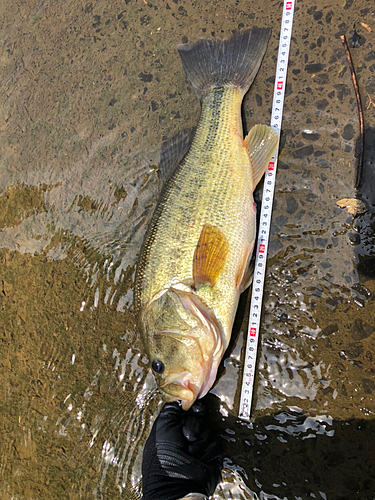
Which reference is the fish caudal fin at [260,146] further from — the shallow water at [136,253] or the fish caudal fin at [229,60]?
the fish caudal fin at [229,60]

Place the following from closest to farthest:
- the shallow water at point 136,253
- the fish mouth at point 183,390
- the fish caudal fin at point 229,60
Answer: the fish mouth at point 183,390 < the shallow water at point 136,253 < the fish caudal fin at point 229,60

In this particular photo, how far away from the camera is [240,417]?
2.40 meters

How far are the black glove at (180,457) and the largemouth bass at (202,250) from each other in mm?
306

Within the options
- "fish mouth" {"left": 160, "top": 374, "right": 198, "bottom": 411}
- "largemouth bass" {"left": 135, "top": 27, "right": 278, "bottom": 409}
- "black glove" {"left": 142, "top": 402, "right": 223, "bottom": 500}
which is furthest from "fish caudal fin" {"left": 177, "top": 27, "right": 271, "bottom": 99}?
"black glove" {"left": 142, "top": 402, "right": 223, "bottom": 500}

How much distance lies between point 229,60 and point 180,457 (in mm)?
2871

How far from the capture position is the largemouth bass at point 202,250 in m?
2.01

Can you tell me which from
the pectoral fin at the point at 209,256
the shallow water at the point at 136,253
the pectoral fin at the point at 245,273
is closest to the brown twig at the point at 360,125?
the shallow water at the point at 136,253

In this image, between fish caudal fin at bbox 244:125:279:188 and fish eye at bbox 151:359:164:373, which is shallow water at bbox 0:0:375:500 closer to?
fish caudal fin at bbox 244:125:279:188

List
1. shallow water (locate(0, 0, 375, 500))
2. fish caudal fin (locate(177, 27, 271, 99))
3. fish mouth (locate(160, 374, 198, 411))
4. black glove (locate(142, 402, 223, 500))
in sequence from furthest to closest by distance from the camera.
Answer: fish caudal fin (locate(177, 27, 271, 99)) → shallow water (locate(0, 0, 375, 500)) → black glove (locate(142, 402, 223, 500)) → fish mouth (locate(160, 374, 198, 411))

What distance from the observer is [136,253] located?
271 cm

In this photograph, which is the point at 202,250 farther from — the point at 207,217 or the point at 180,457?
the point at 180,457

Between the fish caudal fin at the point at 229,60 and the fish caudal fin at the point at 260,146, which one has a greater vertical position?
the fish caudal fin at the point at 229,60

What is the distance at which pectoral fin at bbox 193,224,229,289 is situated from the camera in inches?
80.8

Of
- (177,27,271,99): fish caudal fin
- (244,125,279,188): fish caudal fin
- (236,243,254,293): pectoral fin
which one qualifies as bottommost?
(236,243,254,293): pectoral fin
